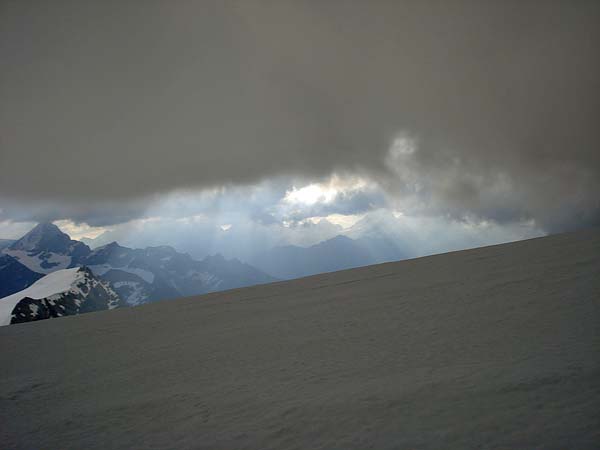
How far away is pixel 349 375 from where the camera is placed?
612cm

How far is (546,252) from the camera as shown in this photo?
15648 mm

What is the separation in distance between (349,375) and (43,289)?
148096mm

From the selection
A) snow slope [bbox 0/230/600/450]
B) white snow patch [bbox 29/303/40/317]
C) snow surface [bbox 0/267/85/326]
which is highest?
snow surface [bbox 0/267/85/326]

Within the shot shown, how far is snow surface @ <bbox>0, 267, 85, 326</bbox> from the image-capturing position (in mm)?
88838

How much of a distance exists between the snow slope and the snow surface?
294ft

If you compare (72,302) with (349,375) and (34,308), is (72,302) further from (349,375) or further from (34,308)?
(349,375)

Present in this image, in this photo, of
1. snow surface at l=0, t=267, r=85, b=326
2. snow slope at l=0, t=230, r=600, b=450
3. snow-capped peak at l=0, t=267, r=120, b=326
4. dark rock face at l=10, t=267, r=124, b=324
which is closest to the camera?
snow slope at l=0, t=230, r=600, b=450

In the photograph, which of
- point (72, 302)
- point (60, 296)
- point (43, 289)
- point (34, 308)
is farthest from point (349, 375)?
point (43, 289)

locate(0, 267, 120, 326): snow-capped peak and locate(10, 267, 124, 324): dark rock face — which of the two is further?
locate(0, 267, 120, 326): snow-capped peak

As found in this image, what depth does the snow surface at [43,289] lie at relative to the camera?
8884 cm

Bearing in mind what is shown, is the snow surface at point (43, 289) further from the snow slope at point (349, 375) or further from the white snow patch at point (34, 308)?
the snow slope at point (349, 375)

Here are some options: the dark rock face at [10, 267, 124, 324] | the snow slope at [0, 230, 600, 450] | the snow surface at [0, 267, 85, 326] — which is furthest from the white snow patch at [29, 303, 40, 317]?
the snow slope at [0, 230, 600, 450]

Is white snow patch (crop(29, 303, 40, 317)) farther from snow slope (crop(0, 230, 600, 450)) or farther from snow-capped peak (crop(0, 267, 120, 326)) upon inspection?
snow slope (crop(0, 230, 600, 450))

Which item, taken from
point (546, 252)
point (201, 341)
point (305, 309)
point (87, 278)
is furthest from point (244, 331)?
point (87, 278)
